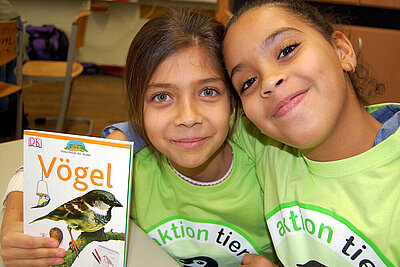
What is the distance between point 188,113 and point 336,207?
390mm

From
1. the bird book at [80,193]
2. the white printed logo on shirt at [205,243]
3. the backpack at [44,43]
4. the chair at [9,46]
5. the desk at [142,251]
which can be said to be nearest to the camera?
the bird book at [80,193]

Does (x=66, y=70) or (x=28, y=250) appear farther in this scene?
(x=66, y=70)

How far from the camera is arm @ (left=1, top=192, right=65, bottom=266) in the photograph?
751 mm

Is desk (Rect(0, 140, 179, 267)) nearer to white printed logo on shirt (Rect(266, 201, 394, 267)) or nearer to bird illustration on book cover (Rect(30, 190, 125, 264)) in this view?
bird illustration on book cover (Rect(30, 190, 125, 264))

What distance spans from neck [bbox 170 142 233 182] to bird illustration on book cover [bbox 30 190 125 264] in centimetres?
39

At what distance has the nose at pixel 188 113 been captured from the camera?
0.88 metres

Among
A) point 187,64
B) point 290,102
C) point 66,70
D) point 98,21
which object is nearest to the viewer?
point 290,102

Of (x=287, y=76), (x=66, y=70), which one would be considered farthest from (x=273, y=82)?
(x=66, y=70)

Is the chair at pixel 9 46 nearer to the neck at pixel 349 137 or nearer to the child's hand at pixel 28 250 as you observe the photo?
the child's hand at pixel 28 250

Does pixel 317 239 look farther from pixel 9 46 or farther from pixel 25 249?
pixel 9 46

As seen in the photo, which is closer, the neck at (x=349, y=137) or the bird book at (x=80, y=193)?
the bird book at (x=80, y=193)

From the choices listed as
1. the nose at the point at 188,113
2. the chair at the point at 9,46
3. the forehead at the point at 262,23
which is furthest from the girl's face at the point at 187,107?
the chair at the point at 9,46

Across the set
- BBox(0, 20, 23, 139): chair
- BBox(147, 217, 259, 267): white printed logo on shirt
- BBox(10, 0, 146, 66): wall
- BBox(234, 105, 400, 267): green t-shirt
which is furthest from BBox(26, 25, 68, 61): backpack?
BBox(234, 105, 400, 267): green t-shirt

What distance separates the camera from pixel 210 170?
1.08m
